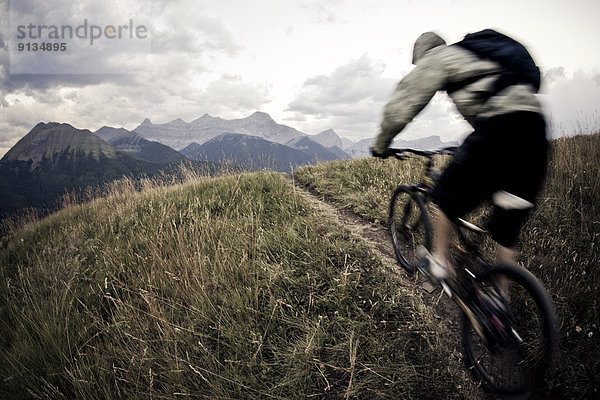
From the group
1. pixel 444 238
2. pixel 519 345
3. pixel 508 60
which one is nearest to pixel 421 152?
pixel 444 238

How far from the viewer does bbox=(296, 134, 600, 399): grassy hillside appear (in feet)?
5.96

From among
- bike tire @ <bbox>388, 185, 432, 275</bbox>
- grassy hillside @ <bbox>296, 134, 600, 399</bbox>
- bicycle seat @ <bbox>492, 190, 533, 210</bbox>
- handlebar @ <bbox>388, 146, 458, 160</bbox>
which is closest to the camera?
bicycle seat @ <bbox>492, 190, 533, 210</bbox>

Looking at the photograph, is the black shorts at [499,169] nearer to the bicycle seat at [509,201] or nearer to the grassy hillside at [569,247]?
the bicycle seat at [509,201]

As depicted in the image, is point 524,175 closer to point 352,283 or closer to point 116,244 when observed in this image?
point 352,283

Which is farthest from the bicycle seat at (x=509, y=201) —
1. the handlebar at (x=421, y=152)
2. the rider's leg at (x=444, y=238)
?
the handlebar at (x=421, y=152)

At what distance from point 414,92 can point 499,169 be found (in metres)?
0.89

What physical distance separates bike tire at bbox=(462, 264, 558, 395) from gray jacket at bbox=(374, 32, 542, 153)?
1.16m

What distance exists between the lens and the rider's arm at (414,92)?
201cm

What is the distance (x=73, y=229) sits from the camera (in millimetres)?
5844

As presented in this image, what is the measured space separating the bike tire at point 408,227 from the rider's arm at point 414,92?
1567 millimetres

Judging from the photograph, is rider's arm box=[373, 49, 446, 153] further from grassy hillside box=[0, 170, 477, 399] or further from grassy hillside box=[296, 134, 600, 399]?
grassy hillside box=[296, 134, 600, 399]

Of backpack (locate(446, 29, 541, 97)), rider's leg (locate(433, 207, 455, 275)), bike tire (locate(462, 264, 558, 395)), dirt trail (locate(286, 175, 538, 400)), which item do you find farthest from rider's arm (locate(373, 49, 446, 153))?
dirt trail (locate(286, 175, 538, 400))

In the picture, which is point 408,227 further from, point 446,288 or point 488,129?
point 488,129

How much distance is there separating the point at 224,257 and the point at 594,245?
417 centimetres
